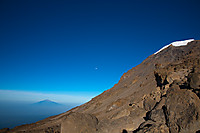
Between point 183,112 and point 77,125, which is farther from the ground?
point 183,112

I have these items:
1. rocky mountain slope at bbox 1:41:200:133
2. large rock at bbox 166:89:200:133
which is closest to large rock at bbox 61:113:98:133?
rocky mountain slope at bbox 1:41:200:133

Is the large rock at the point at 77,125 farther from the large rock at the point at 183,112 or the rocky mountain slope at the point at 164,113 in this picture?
the large rock at the point at 183,112

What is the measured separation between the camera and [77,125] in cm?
1515

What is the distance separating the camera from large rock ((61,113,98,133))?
1472cm

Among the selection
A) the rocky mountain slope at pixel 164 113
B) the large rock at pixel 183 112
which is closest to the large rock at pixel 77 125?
the rocky mountain slope at pixel 164 113

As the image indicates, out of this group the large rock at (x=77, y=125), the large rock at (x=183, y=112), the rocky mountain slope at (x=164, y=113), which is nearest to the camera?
the large rock at (x=183, y=112)

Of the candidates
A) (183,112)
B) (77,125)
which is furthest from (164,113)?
(77,125)

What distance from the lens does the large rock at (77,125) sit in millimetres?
14719

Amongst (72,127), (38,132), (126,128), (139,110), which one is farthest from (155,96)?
(38,132)

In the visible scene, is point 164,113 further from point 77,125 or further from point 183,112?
point 77,125

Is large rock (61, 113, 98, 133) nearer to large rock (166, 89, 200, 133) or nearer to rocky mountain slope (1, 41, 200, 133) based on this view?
rocky mountain slope (1, 41, 200, 133)

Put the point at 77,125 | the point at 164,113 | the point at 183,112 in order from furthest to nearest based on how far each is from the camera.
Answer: the point at 77,125
the point at 164,113
the point at 183,112

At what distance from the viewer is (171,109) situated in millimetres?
11688

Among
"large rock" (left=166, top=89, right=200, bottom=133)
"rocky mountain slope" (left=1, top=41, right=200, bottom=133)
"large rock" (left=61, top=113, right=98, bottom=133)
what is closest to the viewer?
"large rock" (left=166, top=89, right=200, bottom=133)
